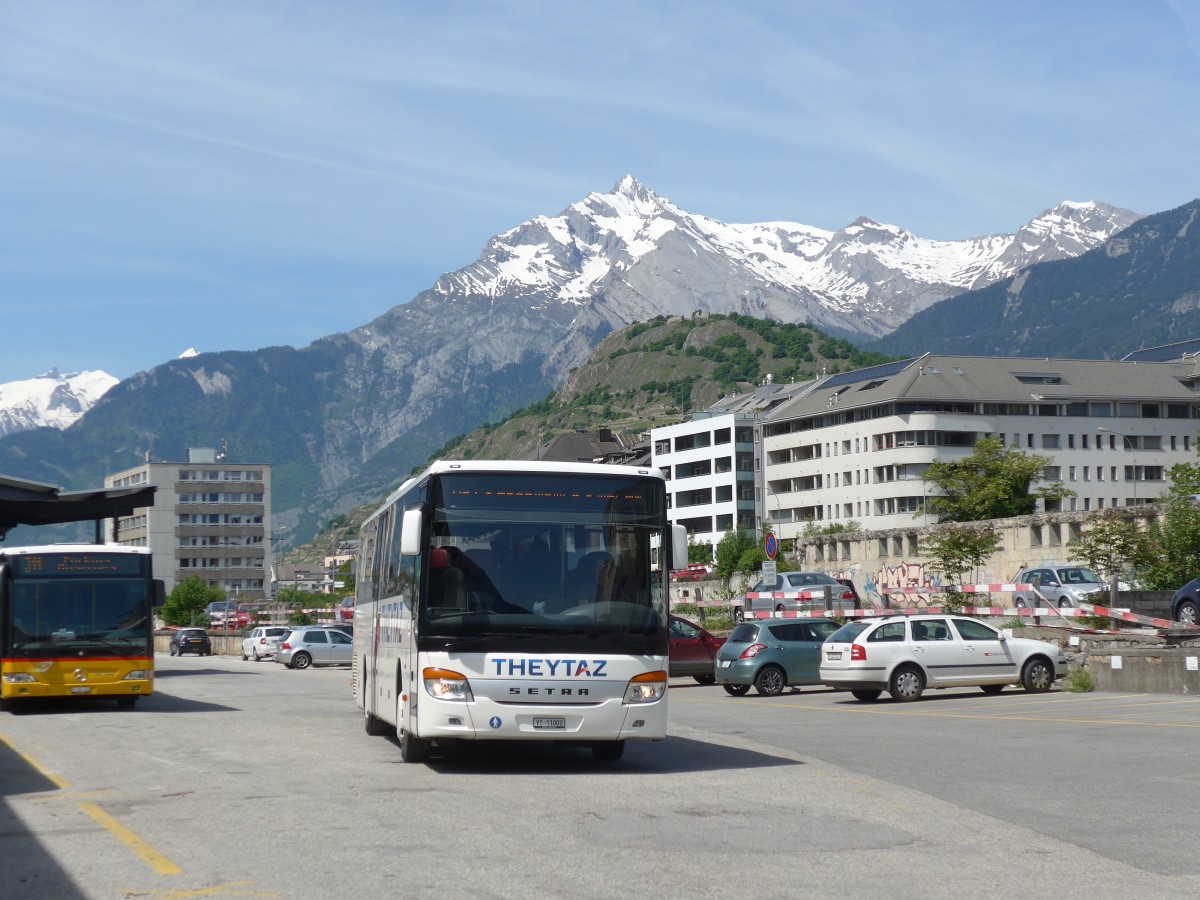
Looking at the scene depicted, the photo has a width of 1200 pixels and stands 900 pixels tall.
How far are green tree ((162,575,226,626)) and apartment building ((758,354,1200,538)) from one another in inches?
1970

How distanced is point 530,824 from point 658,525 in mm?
4845

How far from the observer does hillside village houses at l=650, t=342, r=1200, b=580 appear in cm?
12031

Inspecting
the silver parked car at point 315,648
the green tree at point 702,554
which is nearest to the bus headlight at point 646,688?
the silver parked car at point 315,648

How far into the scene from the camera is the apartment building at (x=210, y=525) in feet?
571

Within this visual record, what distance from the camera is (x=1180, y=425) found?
127m

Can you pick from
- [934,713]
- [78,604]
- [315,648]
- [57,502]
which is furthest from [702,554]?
[934,713]

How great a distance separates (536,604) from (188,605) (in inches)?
4940

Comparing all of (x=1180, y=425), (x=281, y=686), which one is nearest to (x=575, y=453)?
(x=1180, y=425)

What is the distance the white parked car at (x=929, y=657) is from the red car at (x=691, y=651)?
767 centimetres

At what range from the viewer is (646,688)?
49.2ft

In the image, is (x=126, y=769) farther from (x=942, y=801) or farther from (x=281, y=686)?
(x=281, y=686)

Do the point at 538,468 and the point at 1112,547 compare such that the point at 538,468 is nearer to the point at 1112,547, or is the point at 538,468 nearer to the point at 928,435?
the point at 1112,547

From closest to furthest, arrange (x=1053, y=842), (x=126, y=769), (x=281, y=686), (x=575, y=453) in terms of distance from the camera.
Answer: (x=1053, y=842) < (x=126, y=769) < (x=281, y=686) < (x=575, y=453)

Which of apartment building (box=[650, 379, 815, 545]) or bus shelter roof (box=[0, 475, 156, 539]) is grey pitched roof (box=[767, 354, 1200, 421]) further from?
bus shelter roof (box=[0, 475, 156, 539])
